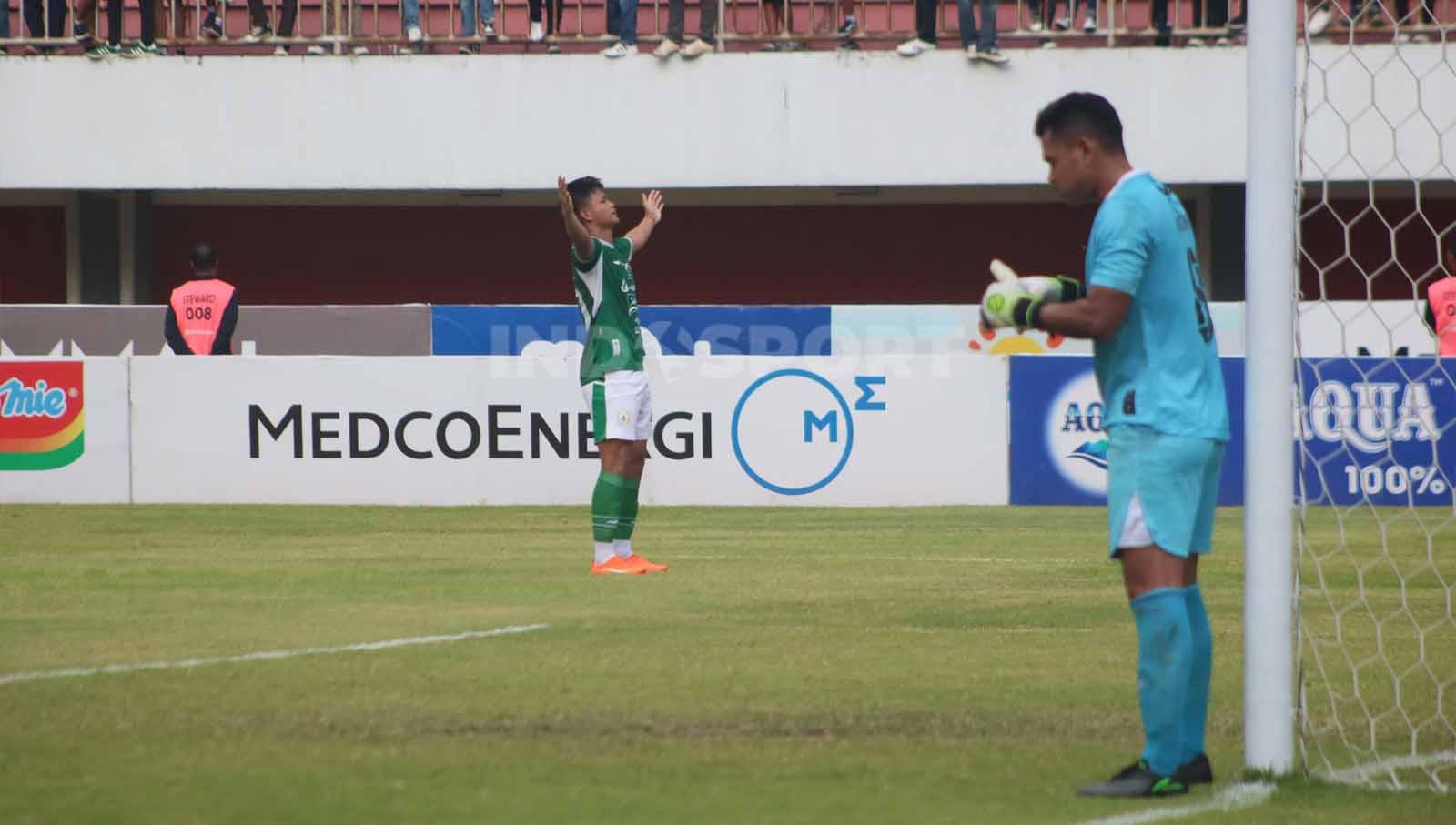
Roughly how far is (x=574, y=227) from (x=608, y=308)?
653 millimetres

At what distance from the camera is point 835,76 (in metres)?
25.6

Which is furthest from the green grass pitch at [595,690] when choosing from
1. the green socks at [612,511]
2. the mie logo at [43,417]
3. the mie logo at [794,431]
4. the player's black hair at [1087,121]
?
the mie logo at [43,417]

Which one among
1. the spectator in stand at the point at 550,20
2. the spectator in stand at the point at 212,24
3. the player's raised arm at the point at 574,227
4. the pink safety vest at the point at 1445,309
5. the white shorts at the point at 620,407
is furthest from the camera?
the spectator in stand at the point at 212,24

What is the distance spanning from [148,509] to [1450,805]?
13.9 meters

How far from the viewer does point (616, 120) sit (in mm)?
26016

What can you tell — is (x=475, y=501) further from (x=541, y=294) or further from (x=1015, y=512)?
(x=541, y=294)

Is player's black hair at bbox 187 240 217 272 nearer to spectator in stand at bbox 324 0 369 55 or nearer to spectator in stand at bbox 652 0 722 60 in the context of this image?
spectator in stand at bbox 324 0 369 55

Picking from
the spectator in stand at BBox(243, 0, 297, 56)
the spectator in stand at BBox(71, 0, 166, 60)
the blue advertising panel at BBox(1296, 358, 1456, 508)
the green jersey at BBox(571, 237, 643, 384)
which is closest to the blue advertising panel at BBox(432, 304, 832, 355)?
the blue advertising panel at BBox(1296, 358, 1456, 508)

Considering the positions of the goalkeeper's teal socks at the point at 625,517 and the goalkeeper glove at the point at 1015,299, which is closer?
the goalkeeper glove at the point at 1015,299

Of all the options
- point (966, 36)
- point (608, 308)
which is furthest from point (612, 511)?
point (966, 36)

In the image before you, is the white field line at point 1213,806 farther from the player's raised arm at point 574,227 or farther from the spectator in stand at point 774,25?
the spectator in stand at point 774,25

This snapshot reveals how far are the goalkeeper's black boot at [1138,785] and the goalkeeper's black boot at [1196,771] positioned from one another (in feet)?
0.30

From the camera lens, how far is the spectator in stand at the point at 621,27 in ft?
84.1

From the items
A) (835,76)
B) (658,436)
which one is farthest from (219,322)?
(835,76)
